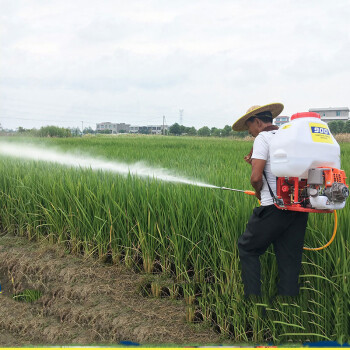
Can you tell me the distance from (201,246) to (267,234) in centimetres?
81

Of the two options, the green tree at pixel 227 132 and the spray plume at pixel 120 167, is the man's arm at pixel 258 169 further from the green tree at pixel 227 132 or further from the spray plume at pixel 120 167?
the green tree at pixel 227 132

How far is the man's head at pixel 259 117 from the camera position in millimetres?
2592

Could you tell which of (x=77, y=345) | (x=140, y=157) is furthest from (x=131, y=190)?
(x=140, y=157)

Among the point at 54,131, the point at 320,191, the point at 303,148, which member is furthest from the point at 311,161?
the point at 54,131

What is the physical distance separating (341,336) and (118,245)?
2.07 metres

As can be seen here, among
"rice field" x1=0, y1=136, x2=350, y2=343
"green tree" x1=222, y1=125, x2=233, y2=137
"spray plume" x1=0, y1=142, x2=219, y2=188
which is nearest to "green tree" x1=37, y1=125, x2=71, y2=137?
"green tree" x1=222, y1=125, x2=233, y2=137

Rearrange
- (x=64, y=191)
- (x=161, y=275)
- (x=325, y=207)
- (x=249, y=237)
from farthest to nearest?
(x=64, y=191)
(x=161, y=275)
(x=249, y=237)
(x=325, y=207)

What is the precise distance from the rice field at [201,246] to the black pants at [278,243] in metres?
0.11

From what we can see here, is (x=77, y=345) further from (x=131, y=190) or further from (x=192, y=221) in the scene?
(x=131, y=190)

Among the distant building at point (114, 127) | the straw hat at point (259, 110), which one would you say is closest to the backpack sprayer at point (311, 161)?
the straw hat at point (259, 110)

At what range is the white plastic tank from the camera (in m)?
2.06

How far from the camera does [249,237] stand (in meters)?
2.45

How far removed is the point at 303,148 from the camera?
206cm

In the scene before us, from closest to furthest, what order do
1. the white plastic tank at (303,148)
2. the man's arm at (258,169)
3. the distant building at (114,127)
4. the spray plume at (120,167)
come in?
the white plastic tank at (303,148), the man's arm at (258,169), the spray plume at (120,167), the distant building at (114,127)
